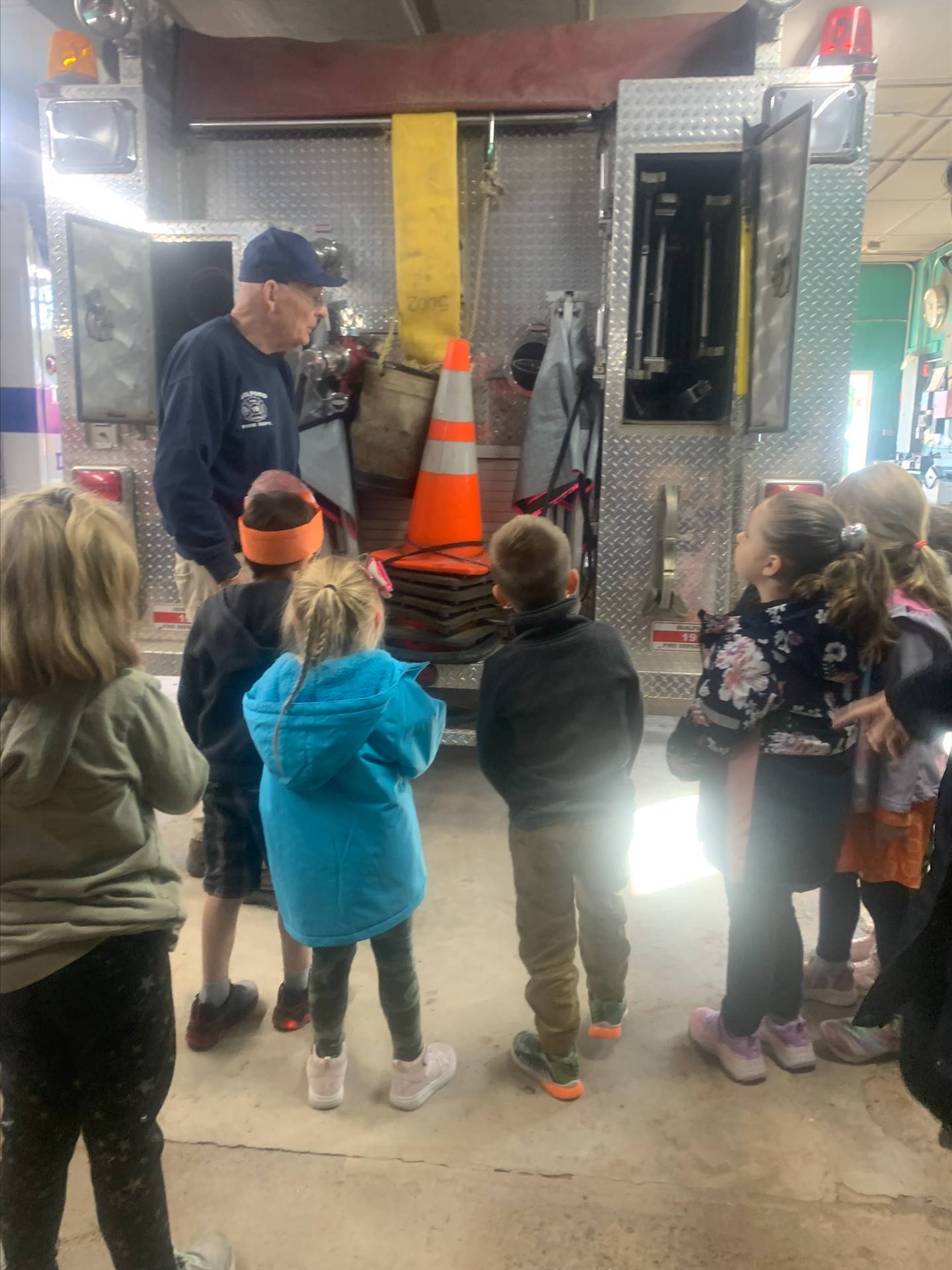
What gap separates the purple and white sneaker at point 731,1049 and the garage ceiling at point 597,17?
4.62 m

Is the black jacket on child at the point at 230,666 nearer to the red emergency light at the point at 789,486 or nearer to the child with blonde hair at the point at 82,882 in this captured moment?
the child with blonde hair at the point at 82,882

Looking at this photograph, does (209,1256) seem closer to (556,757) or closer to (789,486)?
(556,757)

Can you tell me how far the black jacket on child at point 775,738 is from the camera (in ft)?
6.90

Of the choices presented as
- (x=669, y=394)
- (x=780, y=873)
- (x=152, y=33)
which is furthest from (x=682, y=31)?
(x=780, y=873)

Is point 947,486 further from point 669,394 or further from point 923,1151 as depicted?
point 923,1151

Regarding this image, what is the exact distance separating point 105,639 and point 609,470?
105 inches

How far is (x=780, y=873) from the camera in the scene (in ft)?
7.25

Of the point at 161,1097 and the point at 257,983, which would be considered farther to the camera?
the point at 257,983

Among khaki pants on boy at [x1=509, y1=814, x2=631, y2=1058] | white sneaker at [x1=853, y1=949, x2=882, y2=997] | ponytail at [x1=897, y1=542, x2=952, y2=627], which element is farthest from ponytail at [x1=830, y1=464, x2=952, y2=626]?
white sneaker at [x1=853, y1=949, x2=882, y2=997]

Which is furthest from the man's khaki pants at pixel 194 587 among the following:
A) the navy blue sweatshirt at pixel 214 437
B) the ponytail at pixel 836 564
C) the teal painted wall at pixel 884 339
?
the teal painted wall at pixel 884 339

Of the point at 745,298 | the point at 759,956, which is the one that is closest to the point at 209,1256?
the point at 759,956

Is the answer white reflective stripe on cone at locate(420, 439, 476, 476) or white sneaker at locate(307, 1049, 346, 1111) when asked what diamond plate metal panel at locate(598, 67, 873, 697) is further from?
white sneaker at locate(307, 1049, 346, 1111)

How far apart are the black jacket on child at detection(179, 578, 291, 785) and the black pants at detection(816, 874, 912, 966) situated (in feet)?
5.64

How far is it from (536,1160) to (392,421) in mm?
3023
